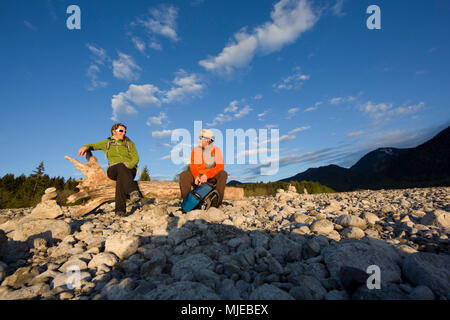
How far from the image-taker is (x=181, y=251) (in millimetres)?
3088

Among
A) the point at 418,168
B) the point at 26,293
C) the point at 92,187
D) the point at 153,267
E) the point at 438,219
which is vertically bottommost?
the point at 26,293

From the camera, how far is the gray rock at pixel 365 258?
7.02 ft

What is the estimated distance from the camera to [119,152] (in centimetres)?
650

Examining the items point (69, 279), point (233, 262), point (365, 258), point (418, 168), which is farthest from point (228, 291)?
point (418, 168)

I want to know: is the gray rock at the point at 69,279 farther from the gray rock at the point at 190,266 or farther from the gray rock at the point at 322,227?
the gray rock at the point at 322,227

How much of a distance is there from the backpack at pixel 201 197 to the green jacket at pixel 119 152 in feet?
7.79

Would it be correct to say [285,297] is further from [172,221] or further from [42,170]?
[42,170]

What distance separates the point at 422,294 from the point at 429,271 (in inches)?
15.3

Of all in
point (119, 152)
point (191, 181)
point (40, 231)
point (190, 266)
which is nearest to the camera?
point (190, 266)

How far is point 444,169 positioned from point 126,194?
73517 mm

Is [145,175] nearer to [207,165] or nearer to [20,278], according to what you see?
[207,165]

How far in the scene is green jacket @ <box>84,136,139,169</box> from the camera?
646 cm

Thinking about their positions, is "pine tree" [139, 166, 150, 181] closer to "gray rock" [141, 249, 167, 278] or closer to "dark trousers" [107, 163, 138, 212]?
"dark trousers" [107, 163, 138, 212]
